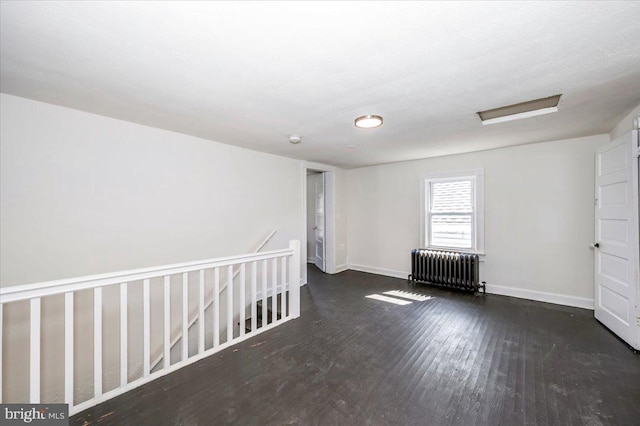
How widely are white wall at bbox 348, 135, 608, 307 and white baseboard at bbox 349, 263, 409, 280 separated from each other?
11cm

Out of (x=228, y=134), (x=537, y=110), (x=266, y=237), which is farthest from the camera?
(x=266, y=237)

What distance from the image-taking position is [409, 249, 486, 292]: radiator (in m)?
4.27

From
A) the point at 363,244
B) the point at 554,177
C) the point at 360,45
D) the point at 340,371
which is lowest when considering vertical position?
the point at 340,371

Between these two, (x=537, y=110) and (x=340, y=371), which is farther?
(x=537, y=110)

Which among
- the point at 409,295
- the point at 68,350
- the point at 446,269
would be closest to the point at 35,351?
the point at 68,350

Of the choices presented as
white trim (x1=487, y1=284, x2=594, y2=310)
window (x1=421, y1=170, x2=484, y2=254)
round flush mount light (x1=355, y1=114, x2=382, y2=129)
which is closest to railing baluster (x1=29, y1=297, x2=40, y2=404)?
round flush mount light (x1=355, y1=114, x2=382, y2=129)

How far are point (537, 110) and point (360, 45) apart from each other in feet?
7.48

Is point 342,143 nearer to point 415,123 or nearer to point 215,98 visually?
point 415,123

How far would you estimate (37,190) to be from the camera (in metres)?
2.35

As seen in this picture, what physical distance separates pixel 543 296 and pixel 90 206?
6011mm

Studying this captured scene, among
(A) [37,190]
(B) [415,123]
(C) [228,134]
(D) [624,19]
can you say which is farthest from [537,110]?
(A) [37,190]

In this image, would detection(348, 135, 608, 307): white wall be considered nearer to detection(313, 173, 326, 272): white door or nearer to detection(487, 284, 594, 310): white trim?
detection(487, 284, 594, 310): white trim

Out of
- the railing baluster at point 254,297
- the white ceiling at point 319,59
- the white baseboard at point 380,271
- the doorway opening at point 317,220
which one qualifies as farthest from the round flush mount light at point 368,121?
the white baseboard at point 380,271

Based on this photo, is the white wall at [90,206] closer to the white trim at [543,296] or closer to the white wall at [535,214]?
the white wall at [535,214]
